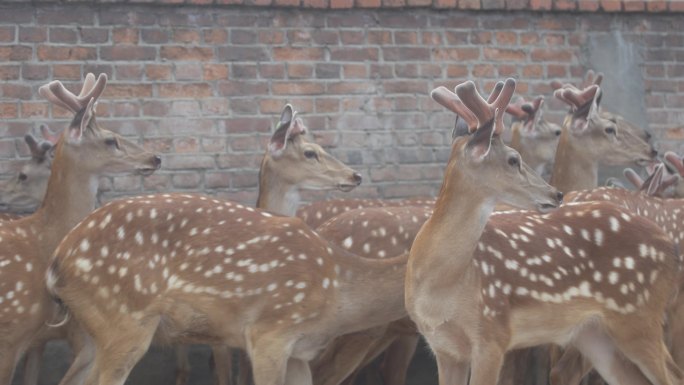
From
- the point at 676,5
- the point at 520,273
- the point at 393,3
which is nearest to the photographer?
the point at 520,273

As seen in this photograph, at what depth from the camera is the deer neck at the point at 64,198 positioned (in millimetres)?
6547

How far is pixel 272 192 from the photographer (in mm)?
7496

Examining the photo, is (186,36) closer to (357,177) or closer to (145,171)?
(145,171)

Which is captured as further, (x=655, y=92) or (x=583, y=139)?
(x=655, y=92)

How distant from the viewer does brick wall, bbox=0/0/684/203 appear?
24.6ft

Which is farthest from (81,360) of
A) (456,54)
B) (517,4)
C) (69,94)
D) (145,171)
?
(517,4)

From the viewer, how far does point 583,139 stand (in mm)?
8297

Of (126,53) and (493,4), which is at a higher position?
(493,4)

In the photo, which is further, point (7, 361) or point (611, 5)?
point (611, 5)

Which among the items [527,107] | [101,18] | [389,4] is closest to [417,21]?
[389,4]

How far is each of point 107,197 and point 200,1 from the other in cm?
132

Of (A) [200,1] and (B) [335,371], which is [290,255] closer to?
(B) [335,371]

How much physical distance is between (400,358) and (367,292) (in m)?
1.35

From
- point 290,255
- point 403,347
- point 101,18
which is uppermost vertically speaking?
point 101,18
